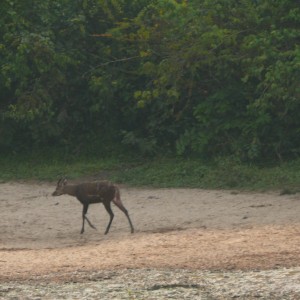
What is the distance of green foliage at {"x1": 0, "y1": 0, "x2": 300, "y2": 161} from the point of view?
18638mm

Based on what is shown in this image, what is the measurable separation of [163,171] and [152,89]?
2.40 metres

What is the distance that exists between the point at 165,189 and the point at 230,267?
705 centimetres

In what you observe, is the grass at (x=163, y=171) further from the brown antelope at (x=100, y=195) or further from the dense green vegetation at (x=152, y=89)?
the brown antelope at (x=100, y=195)

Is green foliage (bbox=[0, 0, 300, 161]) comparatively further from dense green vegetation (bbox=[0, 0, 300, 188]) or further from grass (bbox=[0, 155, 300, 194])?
grass (bbox=[0, 155, 300, 194])

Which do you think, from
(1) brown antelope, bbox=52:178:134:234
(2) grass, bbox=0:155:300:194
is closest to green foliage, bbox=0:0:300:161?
(2) grass, bbox=0:155:300:194

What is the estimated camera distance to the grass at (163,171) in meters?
17.6

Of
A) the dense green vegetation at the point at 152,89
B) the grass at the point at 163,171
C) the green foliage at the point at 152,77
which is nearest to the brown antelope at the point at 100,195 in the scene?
the grass at the point at 163,171

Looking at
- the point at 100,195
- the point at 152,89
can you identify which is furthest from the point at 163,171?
the point at 100,195

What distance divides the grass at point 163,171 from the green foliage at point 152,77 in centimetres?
45

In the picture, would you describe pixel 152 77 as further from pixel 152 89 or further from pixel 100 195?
pixel 100 195

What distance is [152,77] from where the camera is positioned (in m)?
20.6

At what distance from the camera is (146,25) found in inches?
805

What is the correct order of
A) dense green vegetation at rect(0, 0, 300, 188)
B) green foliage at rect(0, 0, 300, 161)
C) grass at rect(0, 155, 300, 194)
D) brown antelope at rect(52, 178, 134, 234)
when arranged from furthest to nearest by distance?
green foliage at rect(0, 0, 300, 161) → dense green vegetation at rect(0, 0, 300, 188) → grass at rect(0, 155, 300, 194) → brown antelope at rect(52, 178, 134, 234)

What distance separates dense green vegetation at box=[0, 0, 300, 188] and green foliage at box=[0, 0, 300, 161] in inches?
1.1
